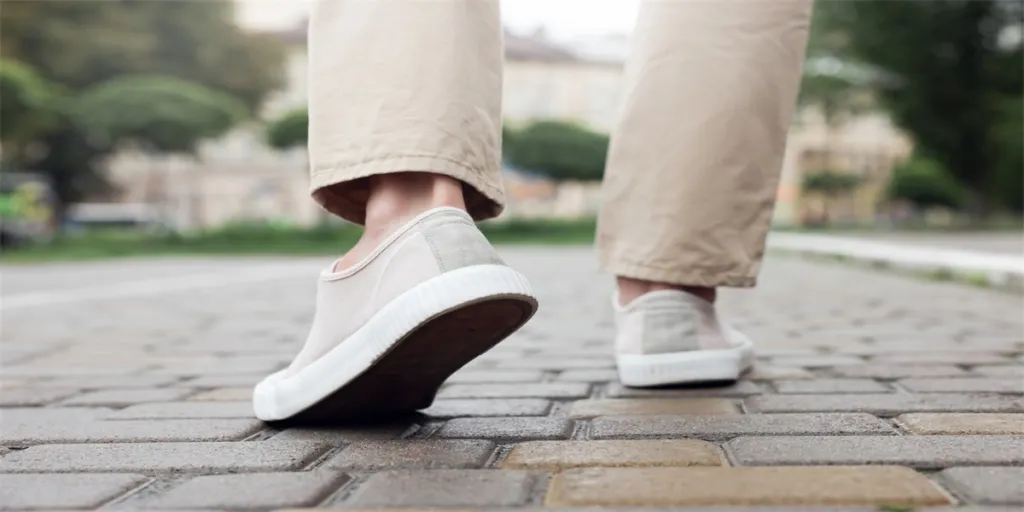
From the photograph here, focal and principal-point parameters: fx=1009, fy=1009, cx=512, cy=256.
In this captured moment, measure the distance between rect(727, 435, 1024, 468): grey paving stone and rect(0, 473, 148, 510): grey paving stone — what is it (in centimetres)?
68

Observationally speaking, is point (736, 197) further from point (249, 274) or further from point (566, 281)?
point (249, 274)

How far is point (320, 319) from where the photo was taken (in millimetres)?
1370

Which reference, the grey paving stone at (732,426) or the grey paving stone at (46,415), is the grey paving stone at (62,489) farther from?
the grey paving stone at (732,426)

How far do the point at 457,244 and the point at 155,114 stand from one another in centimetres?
1749

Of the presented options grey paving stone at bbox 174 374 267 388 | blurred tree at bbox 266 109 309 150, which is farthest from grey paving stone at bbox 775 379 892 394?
blurred tree at bbox 266 109 309 150

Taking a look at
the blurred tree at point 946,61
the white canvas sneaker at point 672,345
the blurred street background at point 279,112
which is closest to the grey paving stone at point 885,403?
the white canvas sneaker at point 672,345

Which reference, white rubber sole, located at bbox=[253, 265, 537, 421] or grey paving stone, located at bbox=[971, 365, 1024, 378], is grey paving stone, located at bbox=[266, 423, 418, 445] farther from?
grey paving stone, located at bbox=[971, 365, 1024, 378]

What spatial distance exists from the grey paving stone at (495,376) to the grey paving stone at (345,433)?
1.76ft

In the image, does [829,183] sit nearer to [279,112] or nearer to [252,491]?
[279,112]

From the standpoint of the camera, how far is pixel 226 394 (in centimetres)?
183

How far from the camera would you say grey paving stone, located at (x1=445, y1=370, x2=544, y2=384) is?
6.38 ft

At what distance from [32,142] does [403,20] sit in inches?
1035

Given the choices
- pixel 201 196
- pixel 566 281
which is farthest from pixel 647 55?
pixel 201 196

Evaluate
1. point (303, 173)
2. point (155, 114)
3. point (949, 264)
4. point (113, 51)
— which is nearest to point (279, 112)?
point (113, 51)
